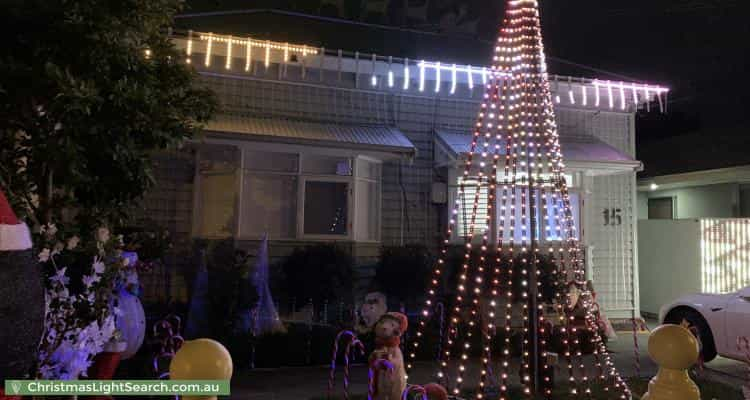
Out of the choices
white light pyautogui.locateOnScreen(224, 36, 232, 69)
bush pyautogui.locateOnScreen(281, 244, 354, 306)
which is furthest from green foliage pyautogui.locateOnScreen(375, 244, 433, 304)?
white light pyautogui.locateOnScreen(224, 36, 232, 69)

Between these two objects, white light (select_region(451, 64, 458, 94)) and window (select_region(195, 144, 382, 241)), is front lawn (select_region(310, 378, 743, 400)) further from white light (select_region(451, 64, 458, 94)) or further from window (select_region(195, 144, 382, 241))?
white light (select_region(451, 64, 458, 94))

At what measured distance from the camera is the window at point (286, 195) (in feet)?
33.3

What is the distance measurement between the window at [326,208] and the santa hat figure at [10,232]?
8.28m

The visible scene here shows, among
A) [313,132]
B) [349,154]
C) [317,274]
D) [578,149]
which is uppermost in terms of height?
[578,149]

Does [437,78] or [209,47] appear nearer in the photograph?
[209,47]

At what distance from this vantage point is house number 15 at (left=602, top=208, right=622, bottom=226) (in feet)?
42.6

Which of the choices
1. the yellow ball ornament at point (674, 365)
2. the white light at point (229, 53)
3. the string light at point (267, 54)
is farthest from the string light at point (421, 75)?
the yellow ball ornament at point (674, 365)

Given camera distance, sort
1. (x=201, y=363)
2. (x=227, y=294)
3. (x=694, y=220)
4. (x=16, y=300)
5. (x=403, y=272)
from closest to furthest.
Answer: (x=201, y=363) → (x=16, y=300) → (x=227, y=294) → (x=403, y=272) → (x=694, y=220)

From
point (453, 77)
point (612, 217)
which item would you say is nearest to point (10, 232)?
point (453, 77)

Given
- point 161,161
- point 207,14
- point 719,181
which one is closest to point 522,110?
point 161,161

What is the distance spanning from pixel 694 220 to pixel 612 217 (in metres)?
1.88

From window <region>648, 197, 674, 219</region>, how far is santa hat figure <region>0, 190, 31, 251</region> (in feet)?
61.5

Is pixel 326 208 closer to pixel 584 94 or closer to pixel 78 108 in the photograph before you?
pixel 584 94

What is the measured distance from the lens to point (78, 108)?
12.5ft
